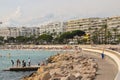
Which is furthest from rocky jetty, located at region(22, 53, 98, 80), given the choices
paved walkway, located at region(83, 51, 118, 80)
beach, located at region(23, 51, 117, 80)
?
paved walkway, located at region(83, 51, 118, 80)

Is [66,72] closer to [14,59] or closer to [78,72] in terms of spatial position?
[78,72]

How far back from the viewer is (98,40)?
147 meters

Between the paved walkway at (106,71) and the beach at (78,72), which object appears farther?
the paved walkway at (106,71)

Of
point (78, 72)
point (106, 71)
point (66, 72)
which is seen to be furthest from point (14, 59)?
point (78, 72)

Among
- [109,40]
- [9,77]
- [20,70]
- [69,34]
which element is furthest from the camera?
[69,34]

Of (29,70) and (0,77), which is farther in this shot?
(29,70)

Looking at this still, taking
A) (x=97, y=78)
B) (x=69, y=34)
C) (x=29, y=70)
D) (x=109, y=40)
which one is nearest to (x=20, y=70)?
(x=29, y=70)

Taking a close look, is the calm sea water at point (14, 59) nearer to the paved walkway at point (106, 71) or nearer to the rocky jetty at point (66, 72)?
the rocky jetty at point (66, 72)

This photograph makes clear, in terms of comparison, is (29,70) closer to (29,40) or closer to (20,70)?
(20,70)

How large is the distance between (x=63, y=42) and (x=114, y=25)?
100 feet

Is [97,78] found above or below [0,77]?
above

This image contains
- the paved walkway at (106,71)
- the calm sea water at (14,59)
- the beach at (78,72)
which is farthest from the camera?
the calm sea water at (14,59)

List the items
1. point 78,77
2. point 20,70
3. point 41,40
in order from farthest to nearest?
point 41,40
point 20,70
point 78,77

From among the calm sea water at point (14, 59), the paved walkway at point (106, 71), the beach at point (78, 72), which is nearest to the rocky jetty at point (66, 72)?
the beach at point (78, 72)
